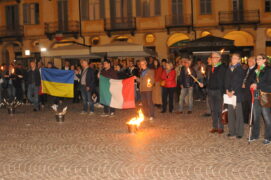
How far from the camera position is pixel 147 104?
40.7 ft

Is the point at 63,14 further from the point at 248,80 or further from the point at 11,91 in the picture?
the point at 248,80

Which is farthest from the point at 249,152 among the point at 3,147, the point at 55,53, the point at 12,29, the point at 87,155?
the point at 12,29

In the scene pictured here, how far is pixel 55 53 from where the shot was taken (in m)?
20.0

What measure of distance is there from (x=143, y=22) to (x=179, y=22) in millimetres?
2800

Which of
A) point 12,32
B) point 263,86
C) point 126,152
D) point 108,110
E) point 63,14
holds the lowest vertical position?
point 126,152

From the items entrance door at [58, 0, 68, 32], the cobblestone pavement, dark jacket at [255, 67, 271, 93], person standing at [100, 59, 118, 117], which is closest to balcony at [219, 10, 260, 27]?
entrance door at [58, 0, 68, 32]

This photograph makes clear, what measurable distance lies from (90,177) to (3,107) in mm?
12527

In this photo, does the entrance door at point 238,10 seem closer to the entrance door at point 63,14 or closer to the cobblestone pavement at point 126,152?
the entrance door at point 63,14

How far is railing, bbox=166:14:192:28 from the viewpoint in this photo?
31.6 m

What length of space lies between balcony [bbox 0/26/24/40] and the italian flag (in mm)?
24031

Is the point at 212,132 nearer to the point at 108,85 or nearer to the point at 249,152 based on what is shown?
the point at 249,152

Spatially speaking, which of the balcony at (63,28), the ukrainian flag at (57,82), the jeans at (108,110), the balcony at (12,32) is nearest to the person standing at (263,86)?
the jeans at (108,110)

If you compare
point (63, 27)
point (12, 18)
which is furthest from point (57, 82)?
point (12, 18)

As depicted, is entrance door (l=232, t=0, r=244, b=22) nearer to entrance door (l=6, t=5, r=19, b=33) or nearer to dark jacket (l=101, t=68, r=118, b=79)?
entrance door (l=6, t=5, r=19, b=33)
